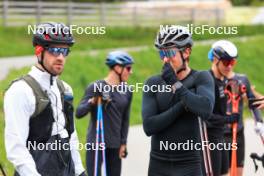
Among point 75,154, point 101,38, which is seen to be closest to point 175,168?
point 75,154

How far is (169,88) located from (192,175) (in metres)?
0.71

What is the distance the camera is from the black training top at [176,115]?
6.23m

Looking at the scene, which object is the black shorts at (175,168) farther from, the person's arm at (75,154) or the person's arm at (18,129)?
the person's arm at (18,129)

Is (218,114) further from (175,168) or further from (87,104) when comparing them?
(175,168)

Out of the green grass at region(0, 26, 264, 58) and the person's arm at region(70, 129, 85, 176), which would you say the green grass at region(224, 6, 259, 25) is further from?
the person's arm at region(70, 129, 85, 176)

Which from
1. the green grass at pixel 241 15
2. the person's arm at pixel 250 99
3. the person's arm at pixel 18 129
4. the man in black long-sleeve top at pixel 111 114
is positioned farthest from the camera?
the green grass at pixel 241 15

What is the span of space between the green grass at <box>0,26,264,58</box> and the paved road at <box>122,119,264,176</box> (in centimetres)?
1040

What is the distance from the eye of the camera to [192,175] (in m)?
6.28

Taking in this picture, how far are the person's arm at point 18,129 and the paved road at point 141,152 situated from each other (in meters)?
6.06

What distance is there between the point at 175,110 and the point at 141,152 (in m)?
7.02

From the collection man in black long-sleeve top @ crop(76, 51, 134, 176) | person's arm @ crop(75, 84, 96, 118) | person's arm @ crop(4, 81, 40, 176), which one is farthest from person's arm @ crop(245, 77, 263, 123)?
person's arm @ crop(4, 81, 40, 176)

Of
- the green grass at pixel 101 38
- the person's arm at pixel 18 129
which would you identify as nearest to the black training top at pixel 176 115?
the person's arm at pixel 18 129

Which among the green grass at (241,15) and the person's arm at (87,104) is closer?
the person's arm at (87,104)

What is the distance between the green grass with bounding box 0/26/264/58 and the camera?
85.8ft
